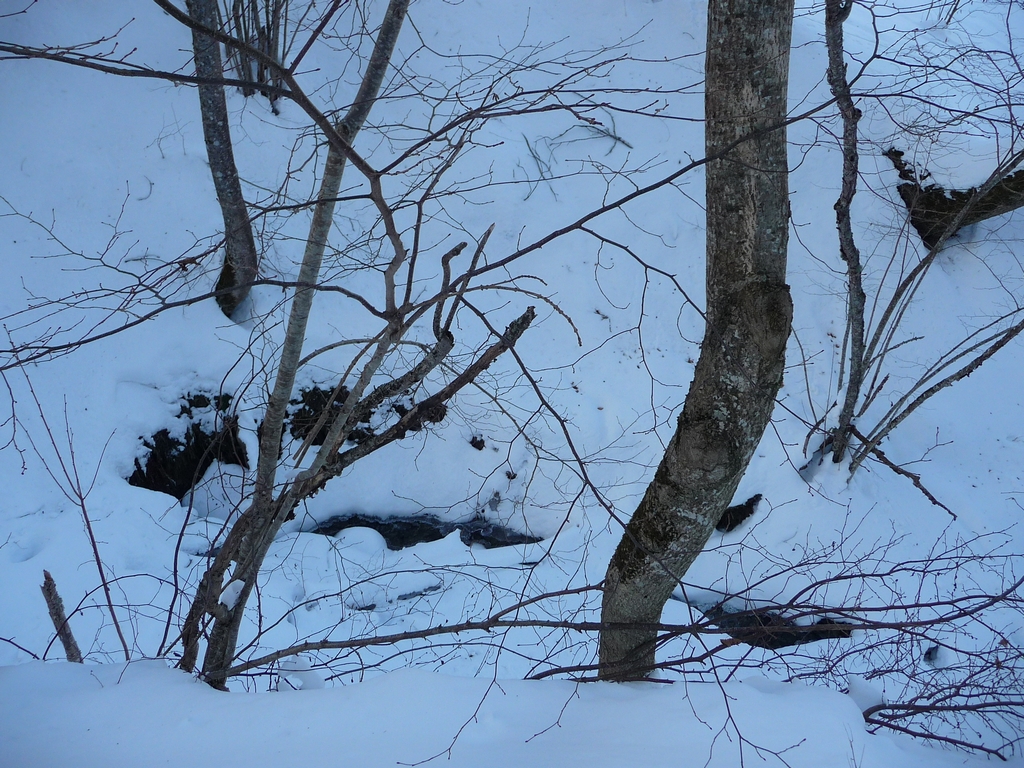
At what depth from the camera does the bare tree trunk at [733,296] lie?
176 centimetres

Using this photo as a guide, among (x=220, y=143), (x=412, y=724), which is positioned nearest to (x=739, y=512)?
(x=412, y=724)

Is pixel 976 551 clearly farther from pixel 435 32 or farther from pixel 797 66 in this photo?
pixel 435 32

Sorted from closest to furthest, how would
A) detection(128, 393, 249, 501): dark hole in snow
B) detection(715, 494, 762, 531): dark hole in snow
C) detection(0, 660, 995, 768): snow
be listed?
1. detection(0, 660, 995, 768): snow
2. detection(128, 393, 249, 501): dark hole in snow
3. detection(715, 494, 762, 531): dark hole in snow

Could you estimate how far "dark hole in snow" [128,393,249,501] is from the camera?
12.8 ft

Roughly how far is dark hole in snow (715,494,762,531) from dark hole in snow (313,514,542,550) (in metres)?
1.30

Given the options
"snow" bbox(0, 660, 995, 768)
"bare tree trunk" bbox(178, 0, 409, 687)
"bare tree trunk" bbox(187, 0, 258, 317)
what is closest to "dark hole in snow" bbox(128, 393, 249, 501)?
"bare tree trunk" bbox(187, 0, 258, 317)

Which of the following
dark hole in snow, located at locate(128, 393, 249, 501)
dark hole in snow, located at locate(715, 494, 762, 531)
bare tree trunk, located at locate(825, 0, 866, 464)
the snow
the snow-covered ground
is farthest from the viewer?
dark hole in snow, located at locate(715, 494, 762, 531)

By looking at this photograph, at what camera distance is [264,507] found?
2.30 m

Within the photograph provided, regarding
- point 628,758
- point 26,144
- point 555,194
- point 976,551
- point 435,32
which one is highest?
point 435,32

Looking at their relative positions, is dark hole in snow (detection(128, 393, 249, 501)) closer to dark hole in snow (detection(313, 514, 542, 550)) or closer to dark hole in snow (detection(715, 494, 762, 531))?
dark hole in snow (detection(313, 514, 542, 550))

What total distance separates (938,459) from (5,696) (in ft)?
17.8

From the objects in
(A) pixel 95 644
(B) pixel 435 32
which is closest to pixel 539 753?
(A) pixel 95 644

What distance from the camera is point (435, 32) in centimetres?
639

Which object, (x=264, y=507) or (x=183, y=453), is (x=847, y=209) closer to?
(x=264, y=507)
